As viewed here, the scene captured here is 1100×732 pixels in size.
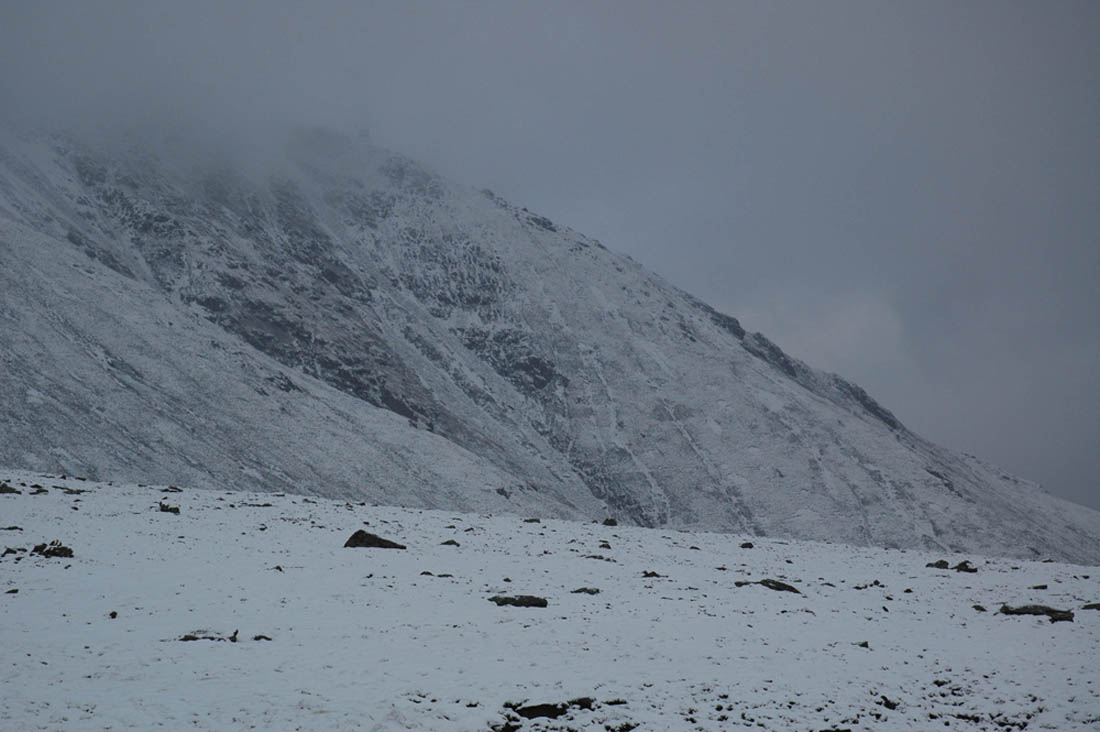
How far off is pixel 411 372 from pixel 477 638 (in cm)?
10202

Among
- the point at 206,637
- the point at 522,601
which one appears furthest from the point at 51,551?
the point at 522,601

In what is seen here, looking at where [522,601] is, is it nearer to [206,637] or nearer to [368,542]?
[206,637]

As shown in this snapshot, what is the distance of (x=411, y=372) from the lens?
390ft

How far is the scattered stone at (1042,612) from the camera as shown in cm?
2445

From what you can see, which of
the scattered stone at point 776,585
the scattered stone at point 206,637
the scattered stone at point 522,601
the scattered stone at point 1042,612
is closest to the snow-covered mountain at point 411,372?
the scattered stone at point 206,637

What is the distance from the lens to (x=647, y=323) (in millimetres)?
144250

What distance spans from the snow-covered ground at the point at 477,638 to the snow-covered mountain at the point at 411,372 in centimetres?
3872

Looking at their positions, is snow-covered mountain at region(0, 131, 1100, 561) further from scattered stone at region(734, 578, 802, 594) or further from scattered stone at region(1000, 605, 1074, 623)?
scattered stone at region(1000, 605, 1074, 623)

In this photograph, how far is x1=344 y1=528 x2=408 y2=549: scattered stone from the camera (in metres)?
29.9

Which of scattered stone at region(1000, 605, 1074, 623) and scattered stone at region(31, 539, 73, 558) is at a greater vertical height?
scattered stone at region(1000, 605, 1074, 623)

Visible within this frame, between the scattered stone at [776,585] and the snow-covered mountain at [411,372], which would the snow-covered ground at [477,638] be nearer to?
the scattered stone at [776,585]

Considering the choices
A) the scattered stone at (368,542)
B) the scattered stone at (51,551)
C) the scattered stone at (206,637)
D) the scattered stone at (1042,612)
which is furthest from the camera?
the scattered stone at (368,542)

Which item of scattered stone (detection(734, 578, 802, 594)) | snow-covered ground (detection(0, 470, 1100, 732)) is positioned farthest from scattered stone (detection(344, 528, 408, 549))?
scattered stone (detection(734, 578, 802, 594))

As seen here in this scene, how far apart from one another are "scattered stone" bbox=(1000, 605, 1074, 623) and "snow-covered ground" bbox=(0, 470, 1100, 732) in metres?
0.48
